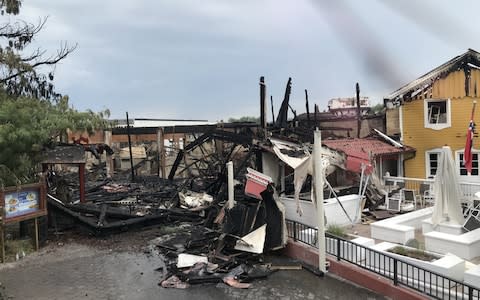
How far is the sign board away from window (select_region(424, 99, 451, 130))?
15271mm

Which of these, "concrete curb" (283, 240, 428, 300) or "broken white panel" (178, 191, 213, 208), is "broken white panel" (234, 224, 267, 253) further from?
"broken white panel" (178, 191, 213, 208)

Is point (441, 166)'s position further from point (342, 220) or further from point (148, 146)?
point (148, 146)

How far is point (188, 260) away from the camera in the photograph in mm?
9094

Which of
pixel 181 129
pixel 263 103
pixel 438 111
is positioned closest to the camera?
pixel 263 103

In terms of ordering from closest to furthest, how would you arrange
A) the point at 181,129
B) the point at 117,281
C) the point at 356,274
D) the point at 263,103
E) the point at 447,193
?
the point at 356,274 < the point at 117,281 < the point at 447,193 < the point at 263,103 < the point at 181,129

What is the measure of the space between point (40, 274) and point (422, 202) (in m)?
12.9

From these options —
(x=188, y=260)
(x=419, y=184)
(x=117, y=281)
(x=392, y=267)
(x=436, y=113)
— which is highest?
(x=436, y=113)

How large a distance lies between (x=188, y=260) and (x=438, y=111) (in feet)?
43.6

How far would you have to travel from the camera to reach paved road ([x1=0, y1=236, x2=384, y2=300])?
7.67m

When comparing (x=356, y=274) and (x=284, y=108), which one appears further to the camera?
(x=284, y=108)

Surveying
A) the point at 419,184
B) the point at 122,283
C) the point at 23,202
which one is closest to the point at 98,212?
the point at 23,202

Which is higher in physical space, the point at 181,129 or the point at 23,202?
the point at 181,129

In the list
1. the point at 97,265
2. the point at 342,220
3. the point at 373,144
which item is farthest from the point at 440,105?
the point at 97,265

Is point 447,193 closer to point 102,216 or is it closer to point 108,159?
point 102,216
